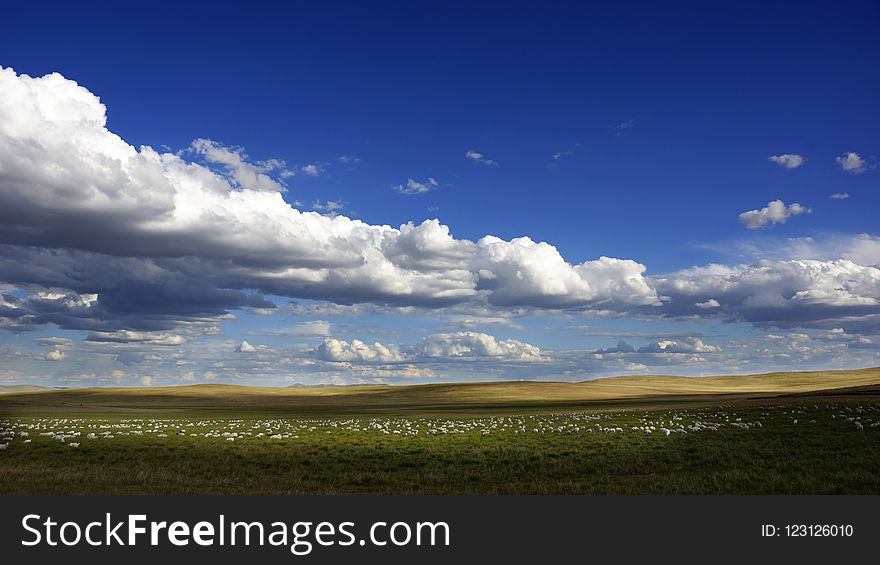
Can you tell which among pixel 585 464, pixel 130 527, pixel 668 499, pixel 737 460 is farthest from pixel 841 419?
pixel 130 527

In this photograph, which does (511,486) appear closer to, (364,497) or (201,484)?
(364,497)

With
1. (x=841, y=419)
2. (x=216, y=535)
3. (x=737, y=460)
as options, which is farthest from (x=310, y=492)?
(x=841, y=419)

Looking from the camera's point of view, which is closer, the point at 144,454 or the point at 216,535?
the point at 216,535

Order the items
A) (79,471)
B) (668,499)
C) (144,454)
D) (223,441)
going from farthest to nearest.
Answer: (223,441)
(144,454)
(79,471)
(668,499)

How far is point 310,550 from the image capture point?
12.0 m

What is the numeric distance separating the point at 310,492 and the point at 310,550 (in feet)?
22.7

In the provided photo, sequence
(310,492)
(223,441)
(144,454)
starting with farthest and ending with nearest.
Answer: (223,441)
(144,454)
(310,492)

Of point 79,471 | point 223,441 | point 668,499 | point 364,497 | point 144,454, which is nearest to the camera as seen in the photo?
A: point 668,499

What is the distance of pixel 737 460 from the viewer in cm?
2283

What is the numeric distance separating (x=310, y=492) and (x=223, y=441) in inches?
750

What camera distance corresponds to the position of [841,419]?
36750mm

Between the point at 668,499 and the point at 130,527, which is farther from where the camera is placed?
the point at 668,499

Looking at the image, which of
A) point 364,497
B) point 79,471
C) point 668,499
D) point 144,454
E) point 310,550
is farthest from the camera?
Result: point 144,454

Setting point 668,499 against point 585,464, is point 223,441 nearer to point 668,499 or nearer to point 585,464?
point 585,464
